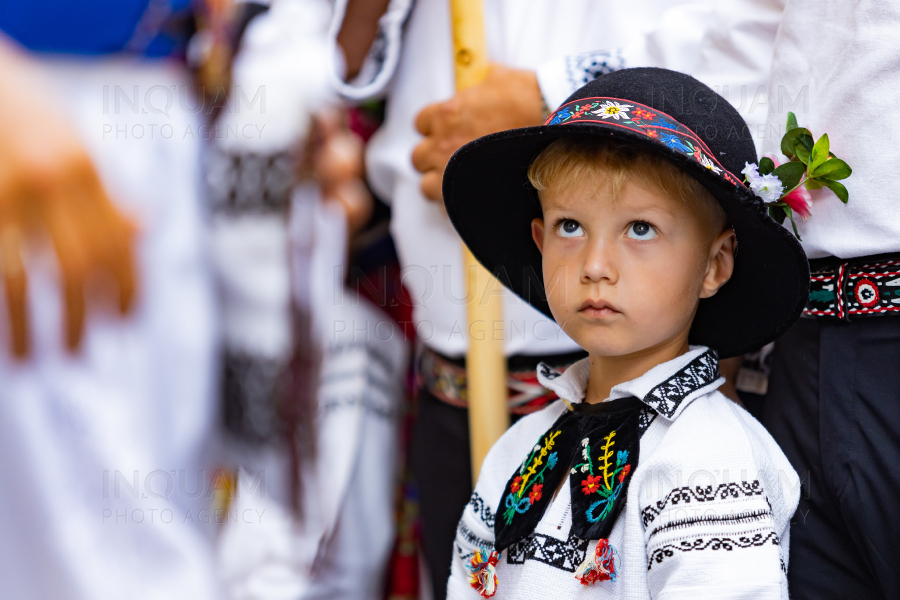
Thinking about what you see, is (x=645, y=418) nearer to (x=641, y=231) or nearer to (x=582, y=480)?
(x=582, y=480)

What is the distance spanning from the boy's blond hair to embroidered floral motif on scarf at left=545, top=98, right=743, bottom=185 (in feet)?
0.09

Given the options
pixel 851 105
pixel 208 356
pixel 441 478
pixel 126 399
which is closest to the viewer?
pixel 851 105

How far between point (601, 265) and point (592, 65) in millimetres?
381

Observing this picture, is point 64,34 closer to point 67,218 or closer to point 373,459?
point 67,218

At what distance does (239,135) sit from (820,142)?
3.53ft

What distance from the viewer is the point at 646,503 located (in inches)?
28.5

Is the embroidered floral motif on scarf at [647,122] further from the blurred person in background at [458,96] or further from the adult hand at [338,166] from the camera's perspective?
the adult hand at [338,166]

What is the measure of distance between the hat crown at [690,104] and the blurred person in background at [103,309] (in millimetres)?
678

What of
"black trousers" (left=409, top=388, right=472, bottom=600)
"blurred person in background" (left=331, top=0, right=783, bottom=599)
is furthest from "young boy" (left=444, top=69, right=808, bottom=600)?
"black trousers" (left=409, top=388, right=472, bottom=600)

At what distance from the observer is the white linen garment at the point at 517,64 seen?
0.98 meters

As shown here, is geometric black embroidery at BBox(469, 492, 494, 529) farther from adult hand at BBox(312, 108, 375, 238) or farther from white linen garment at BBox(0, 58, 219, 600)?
adult hand at BBox(312, 108, 375, 238)

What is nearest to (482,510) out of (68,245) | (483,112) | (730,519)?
(730,519)

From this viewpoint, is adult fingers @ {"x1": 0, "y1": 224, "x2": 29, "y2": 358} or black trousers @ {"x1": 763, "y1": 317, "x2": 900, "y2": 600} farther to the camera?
adult fingers @ {"x1": 0, "y1": 224, "x2": 29, "y2": 358}

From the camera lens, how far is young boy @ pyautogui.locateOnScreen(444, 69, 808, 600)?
692 millimetres
